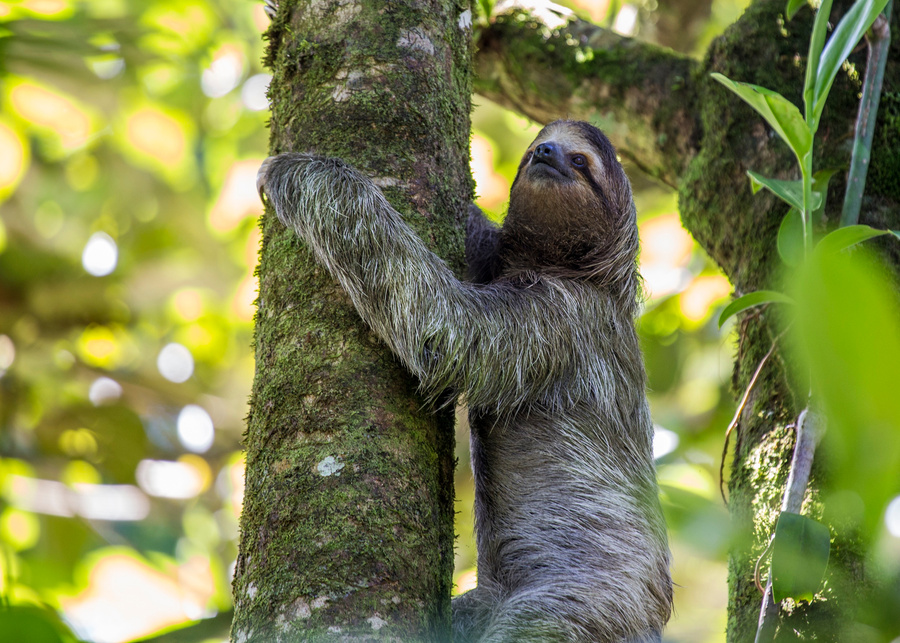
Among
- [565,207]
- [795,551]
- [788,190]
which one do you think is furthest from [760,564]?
[565,207]

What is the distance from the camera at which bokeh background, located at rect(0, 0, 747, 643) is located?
935 centimetres

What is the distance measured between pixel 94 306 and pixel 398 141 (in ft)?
A: 23.9

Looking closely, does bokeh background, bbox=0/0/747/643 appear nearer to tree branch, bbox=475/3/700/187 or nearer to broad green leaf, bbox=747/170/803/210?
tree branch, bbox=475/3/700/187

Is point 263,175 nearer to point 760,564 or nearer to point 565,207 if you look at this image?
point 565,207

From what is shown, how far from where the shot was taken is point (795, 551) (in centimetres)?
342

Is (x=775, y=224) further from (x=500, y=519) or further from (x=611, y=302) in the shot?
(x=500, y=519)

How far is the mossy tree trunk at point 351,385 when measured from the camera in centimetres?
303

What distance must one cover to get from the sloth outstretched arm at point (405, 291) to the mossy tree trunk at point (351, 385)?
0.28 feet

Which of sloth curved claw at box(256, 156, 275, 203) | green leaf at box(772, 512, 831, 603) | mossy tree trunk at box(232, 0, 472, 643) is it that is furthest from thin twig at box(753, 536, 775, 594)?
sloth curved claw at box(256, 156, 275, 203)

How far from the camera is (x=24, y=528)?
34.3 ft

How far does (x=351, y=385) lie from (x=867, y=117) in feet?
12.4

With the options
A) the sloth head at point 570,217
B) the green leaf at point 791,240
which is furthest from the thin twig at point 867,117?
the sloth head at point 570,217

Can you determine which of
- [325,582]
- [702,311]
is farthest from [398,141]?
[702,311]

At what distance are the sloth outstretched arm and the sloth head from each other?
3.09ft
